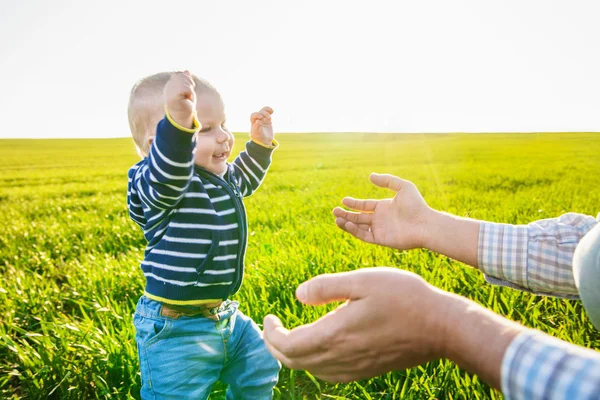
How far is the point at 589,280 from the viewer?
1.15m

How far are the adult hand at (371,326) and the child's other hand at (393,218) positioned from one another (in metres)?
1.03

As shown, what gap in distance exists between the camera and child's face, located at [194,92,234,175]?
1.59m

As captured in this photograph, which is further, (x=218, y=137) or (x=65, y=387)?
(x=65, y=387)

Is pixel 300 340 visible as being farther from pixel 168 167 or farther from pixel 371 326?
pixel 168 167

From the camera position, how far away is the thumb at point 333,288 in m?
0.92

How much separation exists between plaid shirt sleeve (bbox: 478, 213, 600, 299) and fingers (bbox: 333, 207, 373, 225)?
21.0 inches

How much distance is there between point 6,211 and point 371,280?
869 centimetres

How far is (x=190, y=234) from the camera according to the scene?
1586 mm

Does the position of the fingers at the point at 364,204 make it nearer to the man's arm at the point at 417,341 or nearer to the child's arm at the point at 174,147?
the child's arm at the point at 174,147

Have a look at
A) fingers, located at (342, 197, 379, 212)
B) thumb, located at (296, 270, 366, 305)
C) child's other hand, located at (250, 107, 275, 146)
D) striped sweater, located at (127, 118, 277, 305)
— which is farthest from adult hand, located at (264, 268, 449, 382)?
child's other hand, located at (250, 107, 275, 146)

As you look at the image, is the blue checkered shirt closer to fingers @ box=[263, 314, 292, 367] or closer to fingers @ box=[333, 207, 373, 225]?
fingers @ box=[333, 207, 373, 225]

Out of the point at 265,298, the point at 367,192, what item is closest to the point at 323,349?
the point at 265,298

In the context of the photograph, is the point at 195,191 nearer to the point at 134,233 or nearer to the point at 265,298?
the point at 265,298

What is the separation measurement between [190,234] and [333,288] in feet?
2.71
